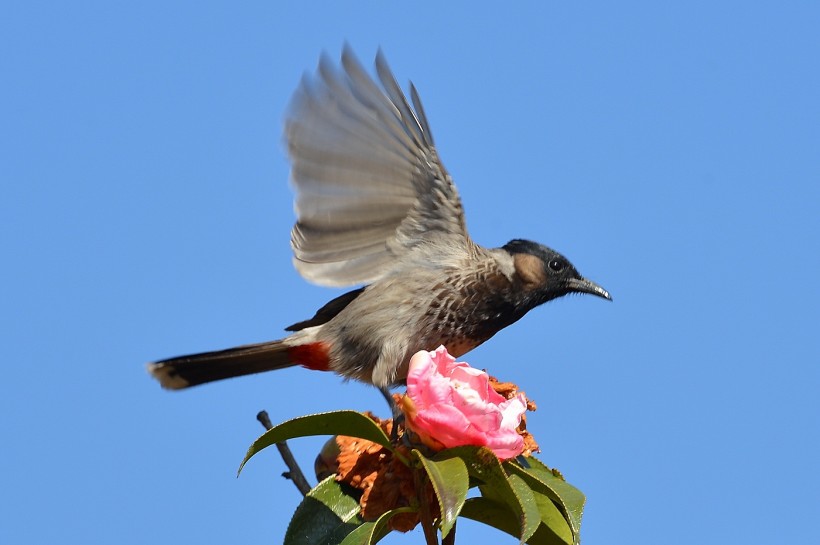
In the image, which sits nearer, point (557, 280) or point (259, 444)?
point (259, 444)

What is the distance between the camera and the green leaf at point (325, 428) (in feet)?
8.82

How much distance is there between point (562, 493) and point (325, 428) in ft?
2.20

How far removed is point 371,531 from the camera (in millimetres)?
2727

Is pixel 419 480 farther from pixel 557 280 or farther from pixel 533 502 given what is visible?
pixel 557 280

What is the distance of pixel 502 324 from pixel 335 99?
137 centimetres

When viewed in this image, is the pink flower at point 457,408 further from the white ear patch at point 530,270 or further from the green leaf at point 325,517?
the white ear patch at point 530,270

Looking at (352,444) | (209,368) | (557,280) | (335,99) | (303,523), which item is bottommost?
(303,523)

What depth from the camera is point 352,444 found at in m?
3.05

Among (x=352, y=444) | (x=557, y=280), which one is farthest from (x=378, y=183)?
(x=352, y=444)

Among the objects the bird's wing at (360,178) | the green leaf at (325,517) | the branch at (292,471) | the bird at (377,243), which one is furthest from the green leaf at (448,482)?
the bird's wing at (360,178)

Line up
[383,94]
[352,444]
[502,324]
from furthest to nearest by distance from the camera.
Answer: [502,324], [383,94], [352,444]

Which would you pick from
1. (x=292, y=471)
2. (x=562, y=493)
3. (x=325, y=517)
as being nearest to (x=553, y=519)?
(x=562, y=493)

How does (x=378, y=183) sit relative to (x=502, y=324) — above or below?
above

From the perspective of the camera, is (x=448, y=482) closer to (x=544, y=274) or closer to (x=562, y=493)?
(x=562, y=493)
